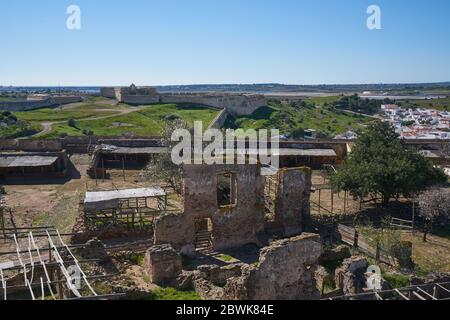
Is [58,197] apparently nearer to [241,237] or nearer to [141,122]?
[241,237]

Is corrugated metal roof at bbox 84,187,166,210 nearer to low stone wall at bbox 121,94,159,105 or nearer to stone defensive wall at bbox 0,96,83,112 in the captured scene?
low stone wall at bbox 121,94,159,105

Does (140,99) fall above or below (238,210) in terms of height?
above

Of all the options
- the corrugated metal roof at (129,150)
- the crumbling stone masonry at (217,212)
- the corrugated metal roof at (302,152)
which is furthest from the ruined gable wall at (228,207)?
the corrugated metal roof at (129,150)

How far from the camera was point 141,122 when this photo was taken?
58.9 metres

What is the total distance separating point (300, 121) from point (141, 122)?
97.6 feet

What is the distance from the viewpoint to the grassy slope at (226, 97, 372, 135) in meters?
66.3

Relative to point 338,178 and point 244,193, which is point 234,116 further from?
point 244,193

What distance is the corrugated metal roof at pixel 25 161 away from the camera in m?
31.7

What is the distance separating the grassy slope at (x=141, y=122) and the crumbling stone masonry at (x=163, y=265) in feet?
116

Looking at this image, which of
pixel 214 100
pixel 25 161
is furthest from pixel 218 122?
pixel 25 161

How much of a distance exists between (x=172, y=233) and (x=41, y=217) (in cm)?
924

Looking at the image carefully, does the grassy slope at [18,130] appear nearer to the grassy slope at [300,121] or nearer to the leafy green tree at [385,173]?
the grassy slope at [300,121]

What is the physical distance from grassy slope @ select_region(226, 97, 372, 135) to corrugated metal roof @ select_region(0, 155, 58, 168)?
115 feet
